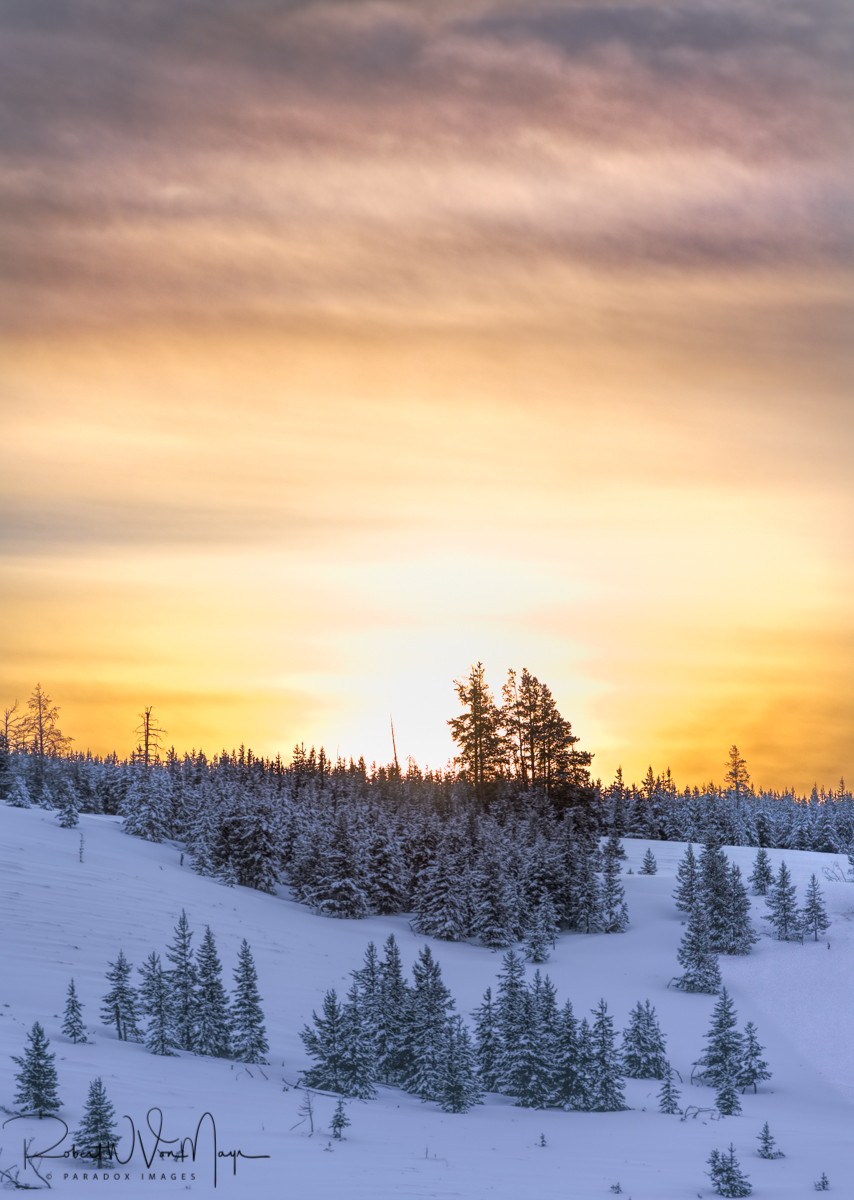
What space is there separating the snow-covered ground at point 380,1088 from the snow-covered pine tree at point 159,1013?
0.75 m

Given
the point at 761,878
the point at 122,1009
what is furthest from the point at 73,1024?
the point at 761,878

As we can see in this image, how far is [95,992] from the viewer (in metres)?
36.9

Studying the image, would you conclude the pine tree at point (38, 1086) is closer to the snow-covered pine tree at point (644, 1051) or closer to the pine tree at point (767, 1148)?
the pine tree at point (767, 1148)

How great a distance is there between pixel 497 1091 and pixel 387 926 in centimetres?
2906

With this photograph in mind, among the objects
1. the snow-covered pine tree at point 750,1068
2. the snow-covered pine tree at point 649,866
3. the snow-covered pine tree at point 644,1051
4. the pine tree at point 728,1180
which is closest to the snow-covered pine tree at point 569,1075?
the snow-covered pine tree at point 644,1051

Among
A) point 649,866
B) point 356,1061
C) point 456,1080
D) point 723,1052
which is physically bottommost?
point 723,1052

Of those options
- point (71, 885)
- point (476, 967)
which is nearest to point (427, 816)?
point (476, 967)

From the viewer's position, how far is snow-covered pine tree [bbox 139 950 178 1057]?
30.1 meters

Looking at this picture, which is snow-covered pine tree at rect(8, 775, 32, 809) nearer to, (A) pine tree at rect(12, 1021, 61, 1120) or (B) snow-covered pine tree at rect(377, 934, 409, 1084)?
(B) snow-covered pine tree at rect(377, 934, 409, 1084)

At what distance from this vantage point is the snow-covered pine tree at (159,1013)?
3014 cm

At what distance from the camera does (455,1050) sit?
30.6 meters

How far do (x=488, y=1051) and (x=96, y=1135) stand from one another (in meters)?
18.8

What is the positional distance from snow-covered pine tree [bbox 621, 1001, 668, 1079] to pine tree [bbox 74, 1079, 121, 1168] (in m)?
24.2

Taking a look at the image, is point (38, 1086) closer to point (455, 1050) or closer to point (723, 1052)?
point (455, 1050)
